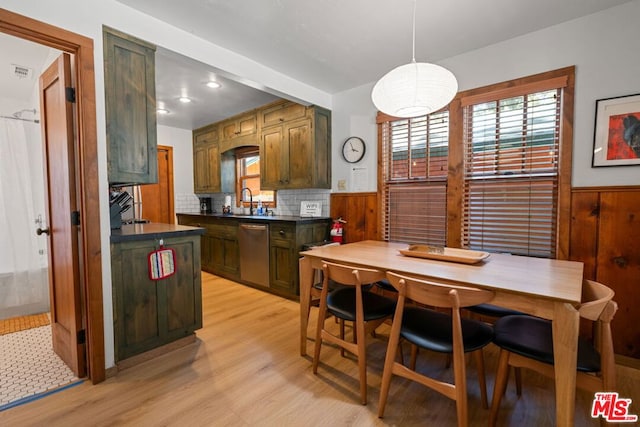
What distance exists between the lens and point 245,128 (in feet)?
14.1

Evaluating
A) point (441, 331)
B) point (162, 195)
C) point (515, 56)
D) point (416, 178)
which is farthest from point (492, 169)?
point (162, 195)

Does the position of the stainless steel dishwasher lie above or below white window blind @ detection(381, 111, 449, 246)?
below

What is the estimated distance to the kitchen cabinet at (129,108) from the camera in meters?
1.90

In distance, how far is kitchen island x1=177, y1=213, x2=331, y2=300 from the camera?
329 cm

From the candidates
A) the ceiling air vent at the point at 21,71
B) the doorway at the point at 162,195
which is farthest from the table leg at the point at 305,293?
the doorway at the point at 162,195

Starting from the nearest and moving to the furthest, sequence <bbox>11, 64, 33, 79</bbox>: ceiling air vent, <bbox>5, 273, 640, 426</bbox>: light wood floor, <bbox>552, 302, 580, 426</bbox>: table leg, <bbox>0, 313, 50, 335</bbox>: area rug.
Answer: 1. <bbox>552, 302, 580, 426</bbox>: table leg
2. <bbox>5, 273, 640, 426</bbox>: light wood floor
3. <bbox>0, 313, 50, 335</bbox>: area rug
4. <bbox>11, 64, 33, 79</bbox>: ceiling air vent

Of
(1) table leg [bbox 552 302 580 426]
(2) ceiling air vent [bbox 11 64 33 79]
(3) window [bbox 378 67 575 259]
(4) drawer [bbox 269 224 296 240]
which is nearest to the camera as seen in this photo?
(1) table leg [bbox 552 302 580 426]

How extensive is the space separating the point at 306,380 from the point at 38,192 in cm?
348

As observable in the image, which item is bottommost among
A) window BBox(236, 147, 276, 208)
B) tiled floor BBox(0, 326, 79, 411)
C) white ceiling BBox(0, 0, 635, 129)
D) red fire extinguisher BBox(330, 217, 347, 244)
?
tiled floor BBox(0, 326, 79, 411)

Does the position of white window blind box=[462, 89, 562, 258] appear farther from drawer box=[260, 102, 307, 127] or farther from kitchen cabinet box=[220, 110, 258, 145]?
kitchen cabinet box=[220, 110, 258, 145]

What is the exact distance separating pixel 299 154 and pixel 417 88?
7.06ft

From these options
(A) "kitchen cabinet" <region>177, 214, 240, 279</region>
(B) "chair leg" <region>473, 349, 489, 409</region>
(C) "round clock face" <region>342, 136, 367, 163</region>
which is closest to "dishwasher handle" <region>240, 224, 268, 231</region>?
(A) "kitchen cabinet" <region>177, 214, 240, 279</region>

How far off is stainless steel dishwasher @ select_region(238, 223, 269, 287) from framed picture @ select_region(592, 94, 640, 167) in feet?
10.2

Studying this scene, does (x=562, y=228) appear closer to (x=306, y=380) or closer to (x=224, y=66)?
(x=306, y=380)
